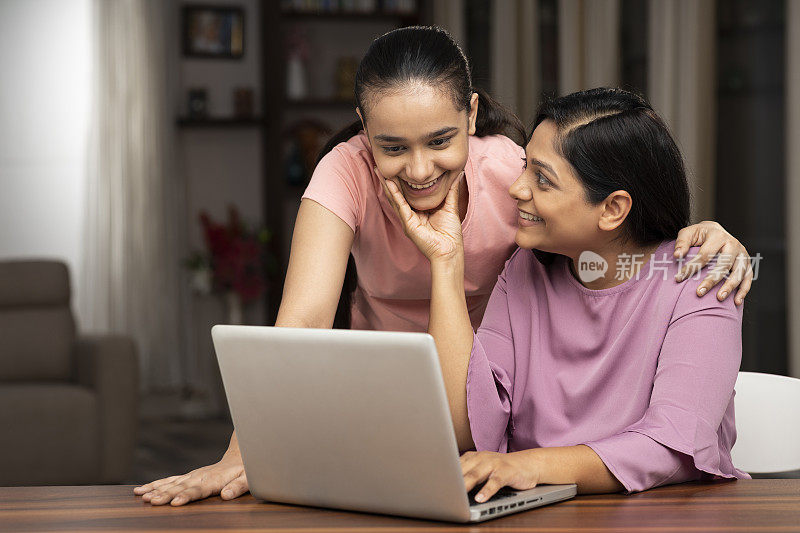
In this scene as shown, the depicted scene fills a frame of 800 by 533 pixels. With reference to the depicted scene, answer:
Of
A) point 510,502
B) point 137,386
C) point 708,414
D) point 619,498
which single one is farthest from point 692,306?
point 137,386

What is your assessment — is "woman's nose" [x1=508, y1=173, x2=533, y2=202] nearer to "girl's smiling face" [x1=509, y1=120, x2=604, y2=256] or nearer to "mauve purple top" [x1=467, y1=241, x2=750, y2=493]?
"girl's smiling face" [x1=509, y1=120, x2=604, y2=256]

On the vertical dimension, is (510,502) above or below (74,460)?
above

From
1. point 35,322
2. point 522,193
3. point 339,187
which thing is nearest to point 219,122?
point 35,322

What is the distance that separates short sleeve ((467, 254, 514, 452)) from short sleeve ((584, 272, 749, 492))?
206 mm

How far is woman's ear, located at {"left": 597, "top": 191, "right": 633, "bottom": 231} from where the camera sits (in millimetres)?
1298

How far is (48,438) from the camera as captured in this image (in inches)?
149

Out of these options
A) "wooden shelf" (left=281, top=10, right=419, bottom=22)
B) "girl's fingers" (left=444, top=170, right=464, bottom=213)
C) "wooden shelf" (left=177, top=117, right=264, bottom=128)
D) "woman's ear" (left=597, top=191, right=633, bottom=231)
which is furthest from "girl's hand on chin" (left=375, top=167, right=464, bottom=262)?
"wooden shelf" (left=177, top=117, right=264, bottom=128)

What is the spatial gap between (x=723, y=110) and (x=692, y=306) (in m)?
2.79

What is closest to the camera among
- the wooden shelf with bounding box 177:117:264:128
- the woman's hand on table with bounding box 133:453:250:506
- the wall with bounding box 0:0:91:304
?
the woman's hand on table with bounding box 133:453:250:506

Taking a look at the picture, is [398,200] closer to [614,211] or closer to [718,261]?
[614,211]

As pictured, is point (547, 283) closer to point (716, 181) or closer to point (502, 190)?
point (502, 190)

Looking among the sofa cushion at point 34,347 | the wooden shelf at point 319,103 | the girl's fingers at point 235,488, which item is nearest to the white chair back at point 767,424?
the girl's fingers at point 235,488

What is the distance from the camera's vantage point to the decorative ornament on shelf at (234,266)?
16.9 ft

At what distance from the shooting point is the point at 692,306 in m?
1.24
